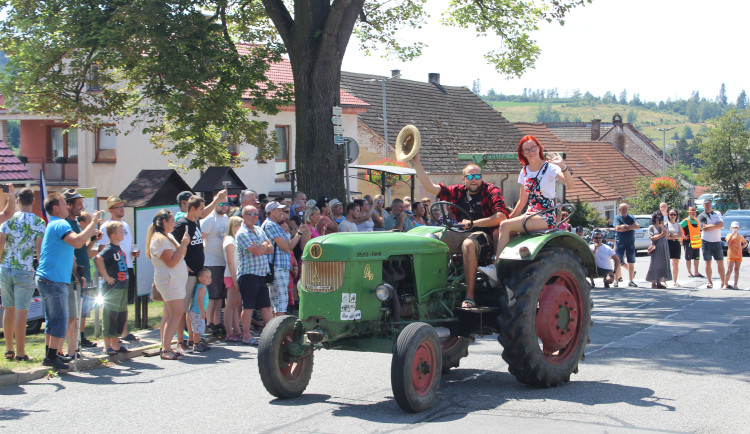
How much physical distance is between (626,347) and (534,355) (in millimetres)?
3160

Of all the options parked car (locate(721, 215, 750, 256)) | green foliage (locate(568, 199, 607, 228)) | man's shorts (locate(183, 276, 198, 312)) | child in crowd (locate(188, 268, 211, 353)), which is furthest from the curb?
green foliage (locate(568, 199, 607, 228))

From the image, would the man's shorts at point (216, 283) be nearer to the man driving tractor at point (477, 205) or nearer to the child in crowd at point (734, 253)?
the man driving tractor at point (477, 205)

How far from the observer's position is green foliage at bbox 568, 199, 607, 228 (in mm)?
34906

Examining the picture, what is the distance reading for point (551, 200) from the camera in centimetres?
834

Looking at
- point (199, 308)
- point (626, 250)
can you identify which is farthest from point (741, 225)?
point (199, 308)

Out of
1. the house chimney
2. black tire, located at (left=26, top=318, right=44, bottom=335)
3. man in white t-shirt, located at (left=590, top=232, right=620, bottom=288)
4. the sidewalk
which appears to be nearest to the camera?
the sidewalk

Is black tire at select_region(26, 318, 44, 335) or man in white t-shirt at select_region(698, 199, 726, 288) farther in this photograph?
man in white t-shirt at select_region(698, 199, 726, 288)

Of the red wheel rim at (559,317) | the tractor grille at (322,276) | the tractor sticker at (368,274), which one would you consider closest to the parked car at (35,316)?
the tractor grille at (322,276)

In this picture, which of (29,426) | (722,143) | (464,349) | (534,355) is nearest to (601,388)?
(534,355)

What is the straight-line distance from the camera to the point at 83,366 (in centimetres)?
898

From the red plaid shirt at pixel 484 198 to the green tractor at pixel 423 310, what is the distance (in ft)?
0.44

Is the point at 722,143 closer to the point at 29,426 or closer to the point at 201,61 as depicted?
the point at 201,61

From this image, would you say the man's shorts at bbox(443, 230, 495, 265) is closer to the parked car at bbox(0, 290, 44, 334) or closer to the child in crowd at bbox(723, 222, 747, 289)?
the parked car at bbox(0, 290, 44, 334)

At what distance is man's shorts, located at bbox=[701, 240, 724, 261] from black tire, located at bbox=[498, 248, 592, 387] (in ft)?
36.3
